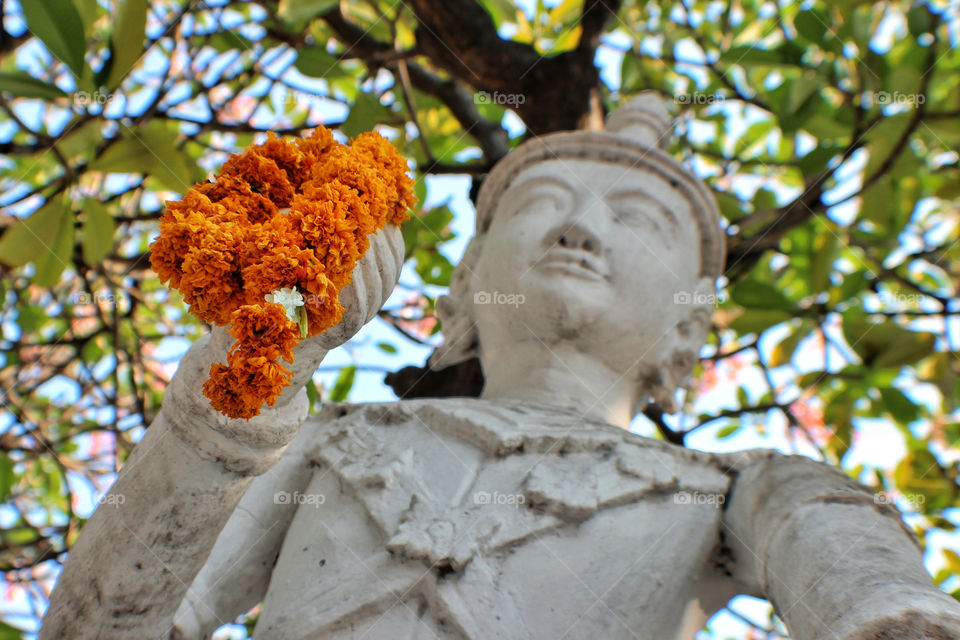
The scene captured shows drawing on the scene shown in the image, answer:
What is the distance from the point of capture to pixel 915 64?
3.86 metres

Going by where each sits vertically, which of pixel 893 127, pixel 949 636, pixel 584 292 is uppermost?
pixel 893 127

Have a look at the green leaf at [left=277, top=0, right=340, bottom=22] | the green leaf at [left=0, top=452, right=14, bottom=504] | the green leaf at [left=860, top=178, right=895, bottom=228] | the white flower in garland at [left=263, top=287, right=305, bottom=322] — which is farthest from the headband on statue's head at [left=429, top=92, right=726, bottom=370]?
the green leaf at [left=0, top=452, right=14, bottom=504]

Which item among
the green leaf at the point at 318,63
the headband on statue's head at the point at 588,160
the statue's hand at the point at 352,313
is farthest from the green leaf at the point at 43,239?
the statue's hand at the point at 352,313

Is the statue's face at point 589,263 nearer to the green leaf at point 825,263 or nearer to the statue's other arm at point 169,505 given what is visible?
the green leaf at point 825,263

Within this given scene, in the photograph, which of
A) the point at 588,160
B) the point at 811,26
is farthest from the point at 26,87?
the point at 811,26

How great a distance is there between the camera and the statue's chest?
2391 millimetres

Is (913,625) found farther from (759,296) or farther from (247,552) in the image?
(759,296)

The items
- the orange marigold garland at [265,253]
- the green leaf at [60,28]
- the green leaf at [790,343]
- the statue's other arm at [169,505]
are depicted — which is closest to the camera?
the orange marigold garland at [265,253]

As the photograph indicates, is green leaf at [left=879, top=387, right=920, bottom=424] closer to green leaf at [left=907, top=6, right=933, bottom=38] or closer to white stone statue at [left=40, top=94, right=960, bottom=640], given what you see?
white stone statue at [left=40, top=94, right=960, bottom=640]

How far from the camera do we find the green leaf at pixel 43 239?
10.4 feet

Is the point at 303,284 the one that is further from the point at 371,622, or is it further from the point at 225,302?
the point at 371,622

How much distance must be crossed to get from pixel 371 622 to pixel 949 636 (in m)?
1.32

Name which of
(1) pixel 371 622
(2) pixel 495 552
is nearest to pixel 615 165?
(2) pixel 495 552

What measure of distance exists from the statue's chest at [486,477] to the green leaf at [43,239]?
134cm
